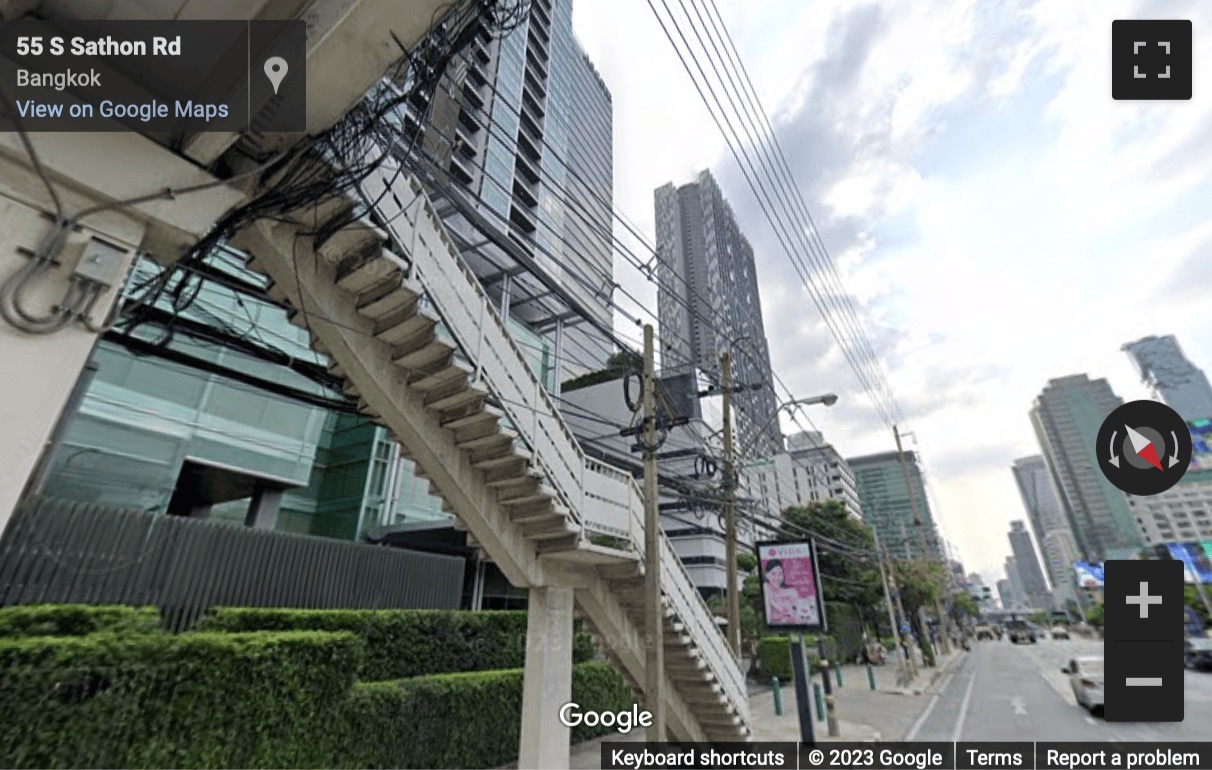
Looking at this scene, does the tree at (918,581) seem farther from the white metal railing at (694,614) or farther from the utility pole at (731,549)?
the white metal railing at (694,614)

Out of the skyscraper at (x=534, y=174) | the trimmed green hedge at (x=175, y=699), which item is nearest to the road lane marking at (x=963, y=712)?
the skyscraper at (x=534, y=174)

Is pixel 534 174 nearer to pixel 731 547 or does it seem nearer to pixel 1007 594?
pixel 731 547

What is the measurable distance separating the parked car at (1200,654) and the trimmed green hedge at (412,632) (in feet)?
94.9

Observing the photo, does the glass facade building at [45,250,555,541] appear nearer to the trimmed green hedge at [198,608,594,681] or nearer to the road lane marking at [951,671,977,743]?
the trimmed green hedge at [198,608,594,681]

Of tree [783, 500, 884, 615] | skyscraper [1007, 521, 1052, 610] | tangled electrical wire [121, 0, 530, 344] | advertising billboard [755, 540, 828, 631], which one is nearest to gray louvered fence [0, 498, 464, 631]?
tangled electrical wire [121, 0, 530, 344]

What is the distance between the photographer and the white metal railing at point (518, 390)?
4.74m

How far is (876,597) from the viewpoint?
1214 inches

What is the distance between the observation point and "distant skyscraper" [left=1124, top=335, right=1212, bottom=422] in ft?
83.7

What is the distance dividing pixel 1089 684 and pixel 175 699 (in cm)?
1819

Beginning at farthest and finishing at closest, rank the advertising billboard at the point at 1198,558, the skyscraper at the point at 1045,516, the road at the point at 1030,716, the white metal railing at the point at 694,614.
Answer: the skyscraper at the point at 1045,516 → the advertising billboard at the point at 1198,558 → the road at the point at 1030,716 → the white metal railing at the point at 694,614

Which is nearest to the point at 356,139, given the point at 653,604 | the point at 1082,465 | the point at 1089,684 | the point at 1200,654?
the point at 653,604

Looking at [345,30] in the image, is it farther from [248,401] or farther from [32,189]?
[248,401]

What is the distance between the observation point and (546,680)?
669 cm

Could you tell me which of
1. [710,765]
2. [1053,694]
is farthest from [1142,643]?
[1053,694]
